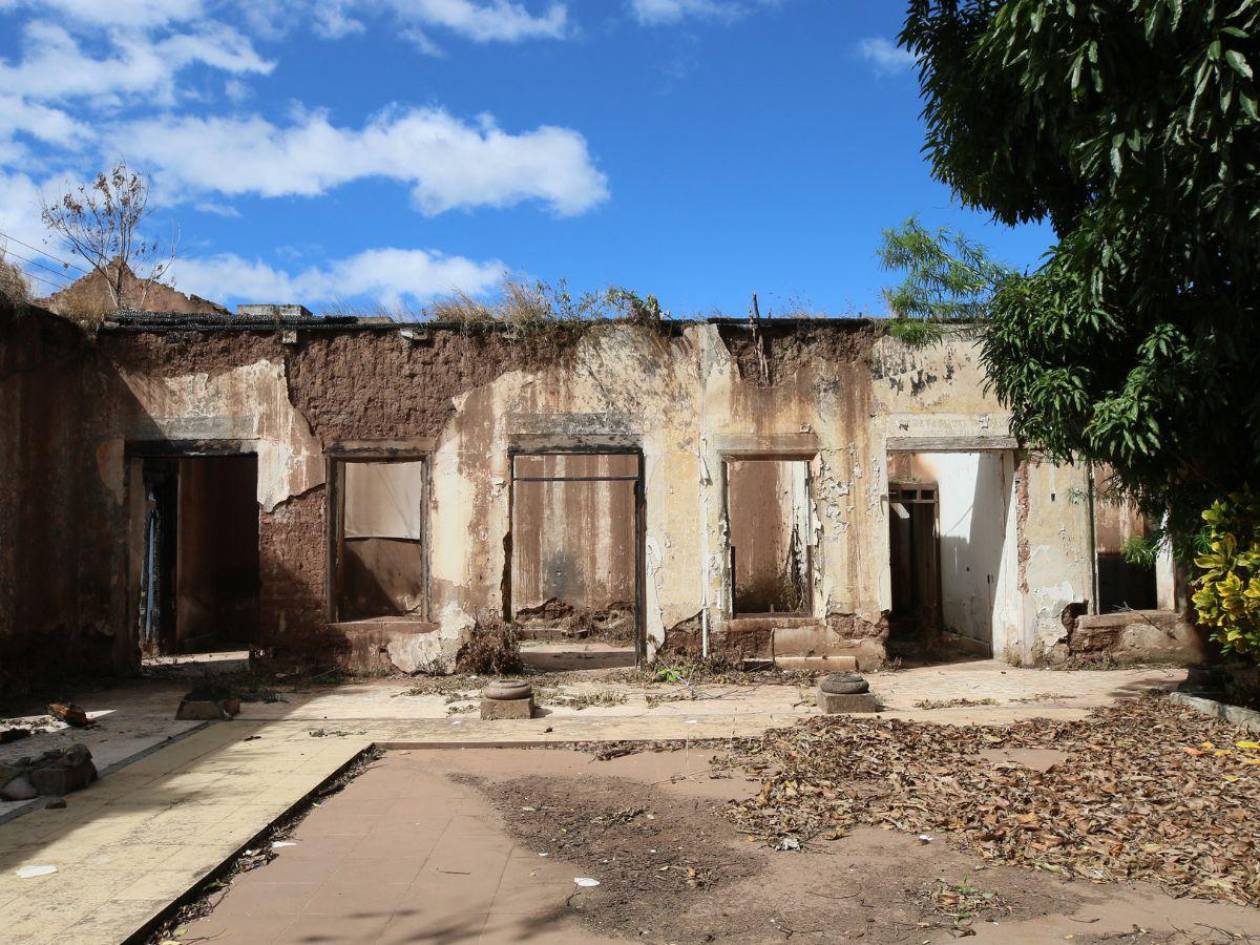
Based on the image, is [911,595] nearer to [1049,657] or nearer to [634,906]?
[1049,657]

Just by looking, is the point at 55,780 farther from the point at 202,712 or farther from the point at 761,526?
the point at 761,526

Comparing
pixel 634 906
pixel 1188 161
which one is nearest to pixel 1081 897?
pixel 634 906

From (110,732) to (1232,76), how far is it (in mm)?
9020

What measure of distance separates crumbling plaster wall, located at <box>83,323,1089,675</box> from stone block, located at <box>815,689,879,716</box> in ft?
7.76

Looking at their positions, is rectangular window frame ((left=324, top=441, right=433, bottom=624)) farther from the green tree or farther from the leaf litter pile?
the green tree

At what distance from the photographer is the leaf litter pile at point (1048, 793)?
468 cm

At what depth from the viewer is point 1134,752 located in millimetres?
6734

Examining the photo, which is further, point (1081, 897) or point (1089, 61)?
point (1089, 61)

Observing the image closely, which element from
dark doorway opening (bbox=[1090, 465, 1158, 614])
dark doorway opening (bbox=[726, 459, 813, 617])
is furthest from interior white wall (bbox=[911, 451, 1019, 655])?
dark doorway opening (bbox=[726, 459, 813, 617])

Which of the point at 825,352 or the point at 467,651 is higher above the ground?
the point at 825,352

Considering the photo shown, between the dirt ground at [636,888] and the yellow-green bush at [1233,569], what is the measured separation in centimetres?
368

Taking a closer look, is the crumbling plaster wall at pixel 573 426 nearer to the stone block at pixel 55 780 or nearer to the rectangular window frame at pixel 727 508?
the rectangular window frame at pixel 727 508

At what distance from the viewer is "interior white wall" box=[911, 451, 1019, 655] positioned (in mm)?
11609

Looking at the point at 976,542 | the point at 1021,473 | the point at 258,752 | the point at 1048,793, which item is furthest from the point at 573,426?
the point at 1048,793
